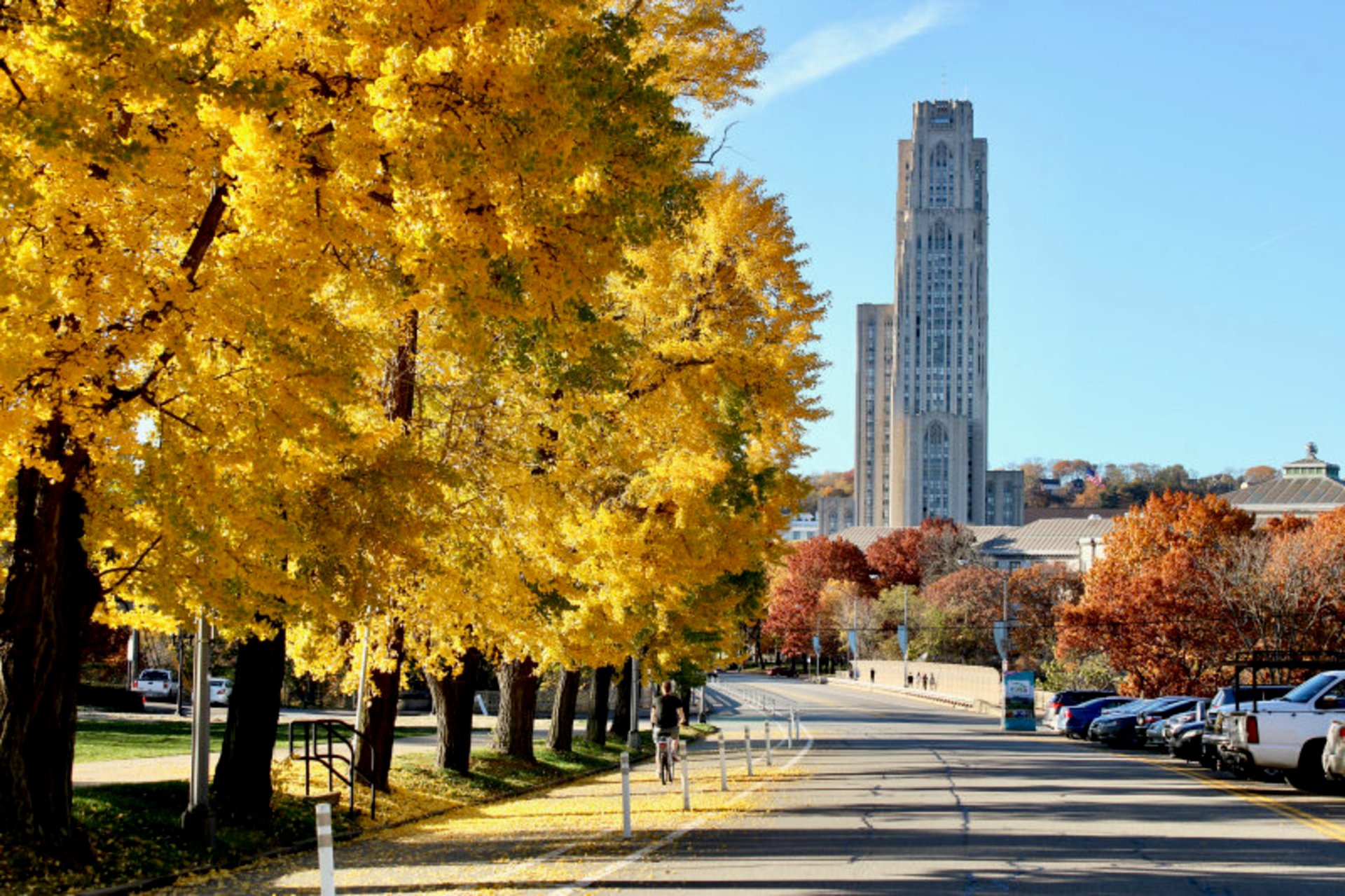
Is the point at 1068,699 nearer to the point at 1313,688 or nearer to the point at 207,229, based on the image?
the point at 1313,688

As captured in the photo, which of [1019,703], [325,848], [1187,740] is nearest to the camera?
[325,848]

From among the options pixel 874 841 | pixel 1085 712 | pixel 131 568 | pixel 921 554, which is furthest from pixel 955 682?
pixel 131 568

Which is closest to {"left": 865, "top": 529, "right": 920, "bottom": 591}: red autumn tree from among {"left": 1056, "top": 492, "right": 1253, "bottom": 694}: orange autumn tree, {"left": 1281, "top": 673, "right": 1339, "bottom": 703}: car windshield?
{"left": 1056, "top": 492, "right": 1253, "bottom": 694}: orange autumn tree

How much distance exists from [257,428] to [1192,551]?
5108 centimetres

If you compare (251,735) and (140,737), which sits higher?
(251,735)

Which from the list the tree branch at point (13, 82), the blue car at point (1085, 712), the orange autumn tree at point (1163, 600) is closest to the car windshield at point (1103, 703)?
the blue car at point (1085, 712)

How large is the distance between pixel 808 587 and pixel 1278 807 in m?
117

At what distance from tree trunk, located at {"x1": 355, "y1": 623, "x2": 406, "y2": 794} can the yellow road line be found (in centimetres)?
1161

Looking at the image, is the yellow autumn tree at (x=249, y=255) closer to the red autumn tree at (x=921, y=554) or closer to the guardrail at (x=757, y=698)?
the guardrail at (x=757, y=698)

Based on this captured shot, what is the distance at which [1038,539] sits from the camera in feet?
592

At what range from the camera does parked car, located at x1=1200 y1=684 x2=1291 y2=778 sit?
973 inches

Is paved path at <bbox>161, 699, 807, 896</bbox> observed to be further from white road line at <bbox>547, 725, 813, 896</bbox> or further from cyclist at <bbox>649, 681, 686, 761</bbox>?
cyclist at <bbox>649, 681, 686, 761</bbox>

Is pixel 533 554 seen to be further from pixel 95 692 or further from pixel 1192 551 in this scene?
pixel 1192 551

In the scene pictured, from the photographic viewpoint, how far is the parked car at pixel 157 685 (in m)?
65.6
